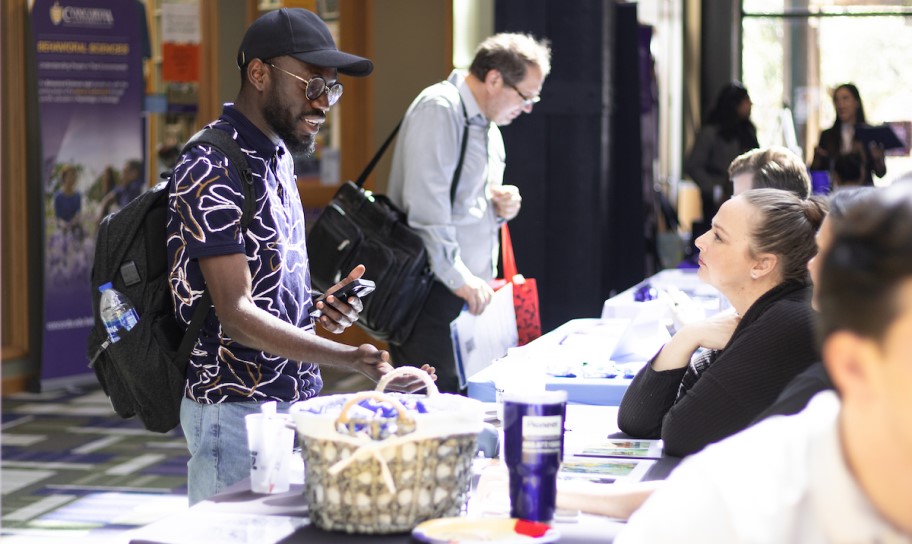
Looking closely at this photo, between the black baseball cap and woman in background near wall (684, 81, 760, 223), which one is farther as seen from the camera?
woman in background near wall (684, 81, 760, 223)

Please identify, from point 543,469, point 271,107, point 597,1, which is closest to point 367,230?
point 271,107

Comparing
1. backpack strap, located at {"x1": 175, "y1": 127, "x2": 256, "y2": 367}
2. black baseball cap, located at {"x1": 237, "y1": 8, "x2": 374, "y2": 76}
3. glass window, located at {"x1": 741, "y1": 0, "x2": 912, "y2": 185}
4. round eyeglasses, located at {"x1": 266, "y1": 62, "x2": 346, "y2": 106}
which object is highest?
glass window, located at {"x1": 741, "y1": 0, "x2": 912, "y2": 185}

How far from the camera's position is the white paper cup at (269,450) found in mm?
2125

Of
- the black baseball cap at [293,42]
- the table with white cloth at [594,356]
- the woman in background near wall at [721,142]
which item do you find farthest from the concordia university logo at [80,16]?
the black baseball cap at [293,42]

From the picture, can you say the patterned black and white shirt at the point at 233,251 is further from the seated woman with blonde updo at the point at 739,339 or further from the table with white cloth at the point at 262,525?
the seated woman with blonde updo at the point at 739,339

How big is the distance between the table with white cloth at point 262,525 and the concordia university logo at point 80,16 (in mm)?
6020

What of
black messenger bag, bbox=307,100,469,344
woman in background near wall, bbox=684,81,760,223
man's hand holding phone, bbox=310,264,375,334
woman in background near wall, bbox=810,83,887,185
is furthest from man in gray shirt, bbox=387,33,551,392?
woman in background near wall, bbox=684,81,760,223

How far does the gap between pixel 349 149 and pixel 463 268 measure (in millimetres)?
4466

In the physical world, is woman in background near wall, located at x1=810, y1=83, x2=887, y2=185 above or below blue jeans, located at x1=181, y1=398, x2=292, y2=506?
above

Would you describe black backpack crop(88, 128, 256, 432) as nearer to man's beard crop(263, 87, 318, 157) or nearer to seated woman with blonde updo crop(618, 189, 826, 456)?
man's beard crop(263, 87, 318, 157)

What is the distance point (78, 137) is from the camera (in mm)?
7816

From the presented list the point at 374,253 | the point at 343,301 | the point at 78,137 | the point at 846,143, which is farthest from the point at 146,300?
the point at 846,143

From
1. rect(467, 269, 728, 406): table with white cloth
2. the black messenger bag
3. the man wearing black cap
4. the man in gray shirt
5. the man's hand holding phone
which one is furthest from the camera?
the man in gray shirt

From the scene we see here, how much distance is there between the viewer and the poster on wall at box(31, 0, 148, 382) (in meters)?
7.60
